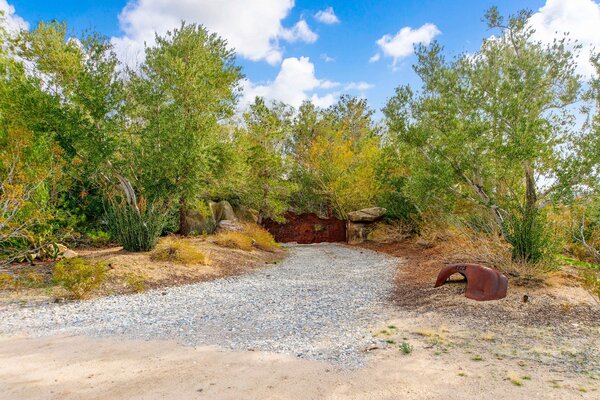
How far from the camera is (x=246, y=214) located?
19.5 m

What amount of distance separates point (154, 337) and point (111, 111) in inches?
254

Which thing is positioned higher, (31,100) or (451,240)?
(31,100)

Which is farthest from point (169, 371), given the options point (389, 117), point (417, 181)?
point (389, 117)

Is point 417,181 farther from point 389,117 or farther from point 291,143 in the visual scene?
point 291,143

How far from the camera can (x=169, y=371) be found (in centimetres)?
329

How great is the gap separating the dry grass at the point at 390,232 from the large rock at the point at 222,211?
21.5ft

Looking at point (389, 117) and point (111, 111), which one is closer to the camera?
point (111, 111)

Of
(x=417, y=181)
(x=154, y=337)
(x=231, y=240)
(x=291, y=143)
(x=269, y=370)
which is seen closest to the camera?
(x=269, y=370)

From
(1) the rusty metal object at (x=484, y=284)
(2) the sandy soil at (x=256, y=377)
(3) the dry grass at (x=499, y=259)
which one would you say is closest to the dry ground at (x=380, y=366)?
(2) the sandy soil at (x=256, y=377)

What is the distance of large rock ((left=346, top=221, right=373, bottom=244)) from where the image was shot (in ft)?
56.7

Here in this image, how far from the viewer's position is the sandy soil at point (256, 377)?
2844 millimetres

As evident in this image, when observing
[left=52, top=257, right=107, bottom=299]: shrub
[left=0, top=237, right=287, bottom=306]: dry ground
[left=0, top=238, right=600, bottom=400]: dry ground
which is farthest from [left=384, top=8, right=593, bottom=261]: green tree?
[left=52, top=257, right=107, bottom=299]: shrub

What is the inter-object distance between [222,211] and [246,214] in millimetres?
1678

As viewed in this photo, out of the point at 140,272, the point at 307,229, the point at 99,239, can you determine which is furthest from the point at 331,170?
the point at 140,272
